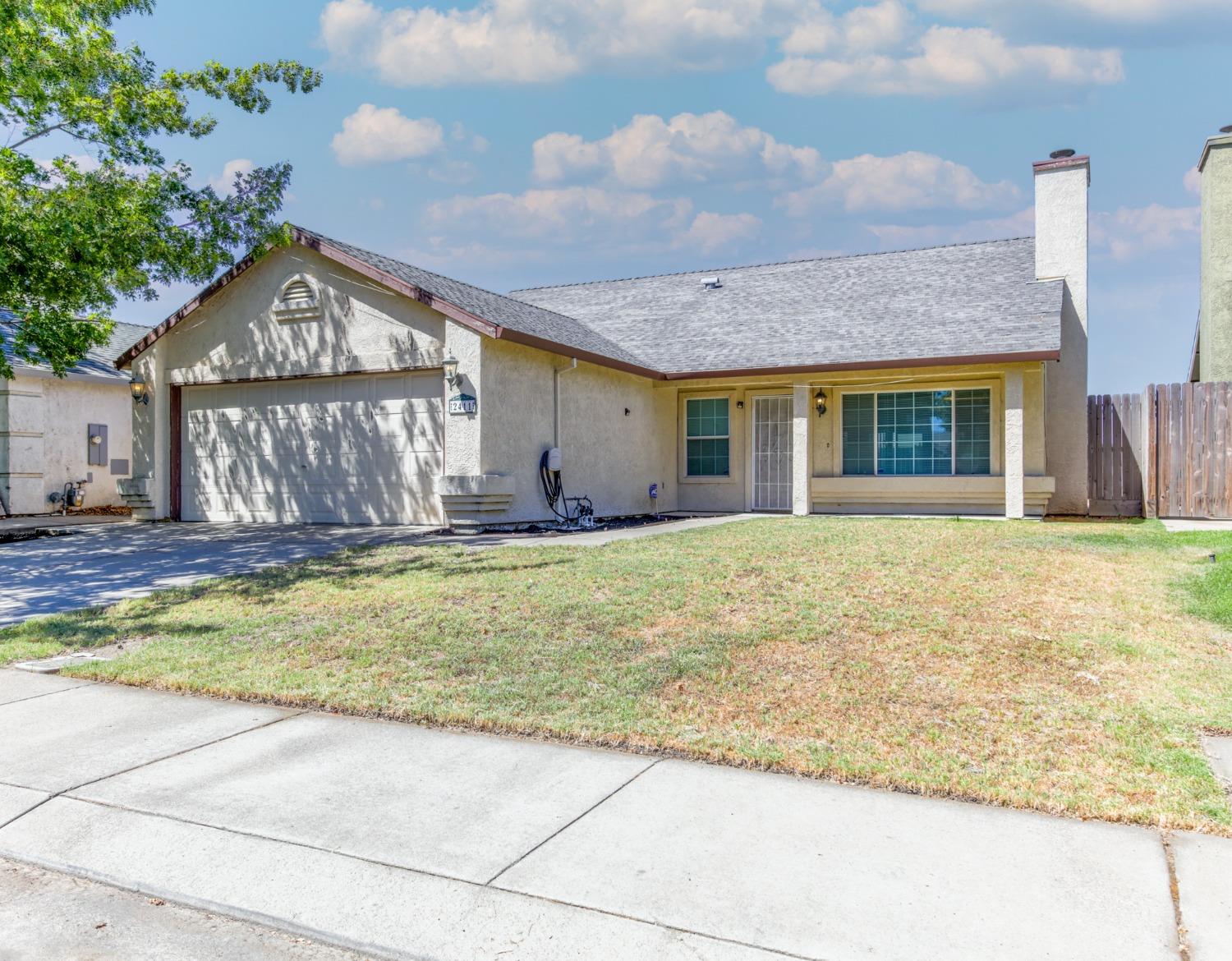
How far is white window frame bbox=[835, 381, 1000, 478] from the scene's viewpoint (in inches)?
645

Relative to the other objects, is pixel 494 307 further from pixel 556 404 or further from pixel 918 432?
pixel 918 432

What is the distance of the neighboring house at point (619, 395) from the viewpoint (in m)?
14.1

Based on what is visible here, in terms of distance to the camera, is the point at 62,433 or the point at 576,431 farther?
the point at 62,433

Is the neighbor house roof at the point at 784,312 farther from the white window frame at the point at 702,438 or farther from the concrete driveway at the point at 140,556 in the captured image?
the concrete driveway at the point at 140,556

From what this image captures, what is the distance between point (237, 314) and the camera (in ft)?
51.8

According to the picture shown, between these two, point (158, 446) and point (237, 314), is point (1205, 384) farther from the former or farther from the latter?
point (158, 446)

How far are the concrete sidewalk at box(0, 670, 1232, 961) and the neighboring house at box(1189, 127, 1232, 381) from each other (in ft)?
59.1

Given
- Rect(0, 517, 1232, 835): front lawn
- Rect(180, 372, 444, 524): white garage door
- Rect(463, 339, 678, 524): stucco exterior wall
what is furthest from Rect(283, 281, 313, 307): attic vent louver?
Rect(0, 517, 1232, 835): front lawn

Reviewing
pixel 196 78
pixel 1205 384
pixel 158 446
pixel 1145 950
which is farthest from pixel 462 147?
pixel 1145 950

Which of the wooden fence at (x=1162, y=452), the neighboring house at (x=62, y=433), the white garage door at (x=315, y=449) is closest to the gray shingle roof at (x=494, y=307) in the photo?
the white garage door at (x=315, y=449)

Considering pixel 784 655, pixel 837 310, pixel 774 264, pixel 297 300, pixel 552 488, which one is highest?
pixel 774 264

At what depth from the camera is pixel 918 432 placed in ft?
55.7

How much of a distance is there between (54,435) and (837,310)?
57.1ft

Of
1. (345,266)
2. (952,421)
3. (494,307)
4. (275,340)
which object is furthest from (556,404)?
(952,421)
